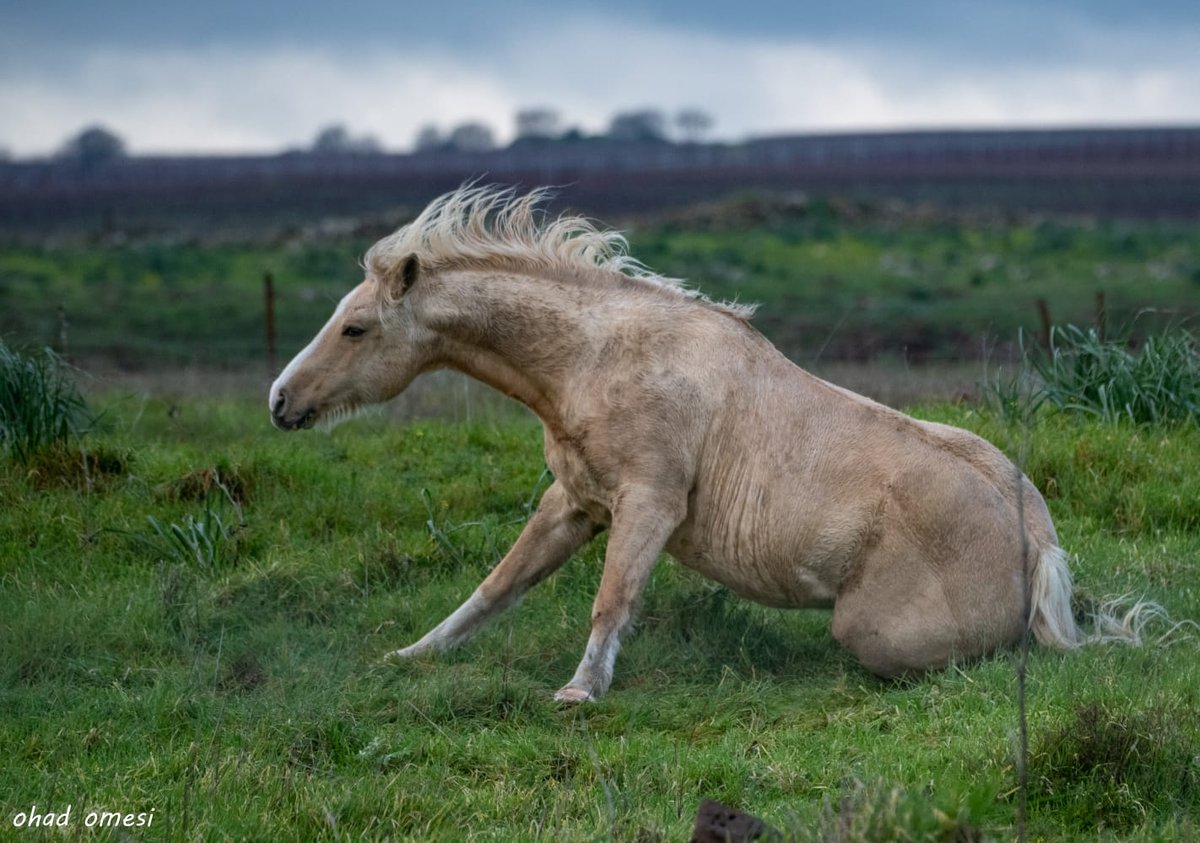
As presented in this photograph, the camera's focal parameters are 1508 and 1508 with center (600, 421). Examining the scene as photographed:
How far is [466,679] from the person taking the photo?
22.3 ft

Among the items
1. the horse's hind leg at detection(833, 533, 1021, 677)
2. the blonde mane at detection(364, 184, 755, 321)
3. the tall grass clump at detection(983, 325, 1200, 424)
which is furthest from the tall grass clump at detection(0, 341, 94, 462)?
the tall grass clump at detection(983, 325, 1200, 424)

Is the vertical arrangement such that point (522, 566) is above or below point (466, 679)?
above

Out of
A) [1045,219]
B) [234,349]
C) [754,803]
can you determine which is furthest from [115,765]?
[1045,219]

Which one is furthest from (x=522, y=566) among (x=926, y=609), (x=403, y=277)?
(x=926, y=609)

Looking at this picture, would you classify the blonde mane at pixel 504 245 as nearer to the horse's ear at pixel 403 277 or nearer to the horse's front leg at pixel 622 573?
the horse's ear at pixel 403 277

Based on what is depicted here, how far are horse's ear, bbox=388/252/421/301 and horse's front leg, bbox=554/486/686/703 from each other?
1.45 meters

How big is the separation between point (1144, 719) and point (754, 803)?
1.50 m

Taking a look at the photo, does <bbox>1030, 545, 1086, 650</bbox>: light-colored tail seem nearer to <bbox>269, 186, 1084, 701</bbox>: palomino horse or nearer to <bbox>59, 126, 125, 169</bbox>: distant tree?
<bbox>269, 186, 1084, 701</bbox>: palomino horse

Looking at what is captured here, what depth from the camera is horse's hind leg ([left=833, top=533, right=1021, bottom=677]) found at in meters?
6.98

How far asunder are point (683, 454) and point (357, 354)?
1.63 meters

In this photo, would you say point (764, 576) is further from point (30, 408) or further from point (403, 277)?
Result: point (30, 408)

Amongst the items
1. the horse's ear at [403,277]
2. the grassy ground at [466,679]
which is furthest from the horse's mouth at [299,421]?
the grassy ground at [466,679]

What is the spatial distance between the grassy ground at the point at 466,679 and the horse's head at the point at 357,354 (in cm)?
119

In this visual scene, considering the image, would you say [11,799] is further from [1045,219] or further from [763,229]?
[1045,219]
